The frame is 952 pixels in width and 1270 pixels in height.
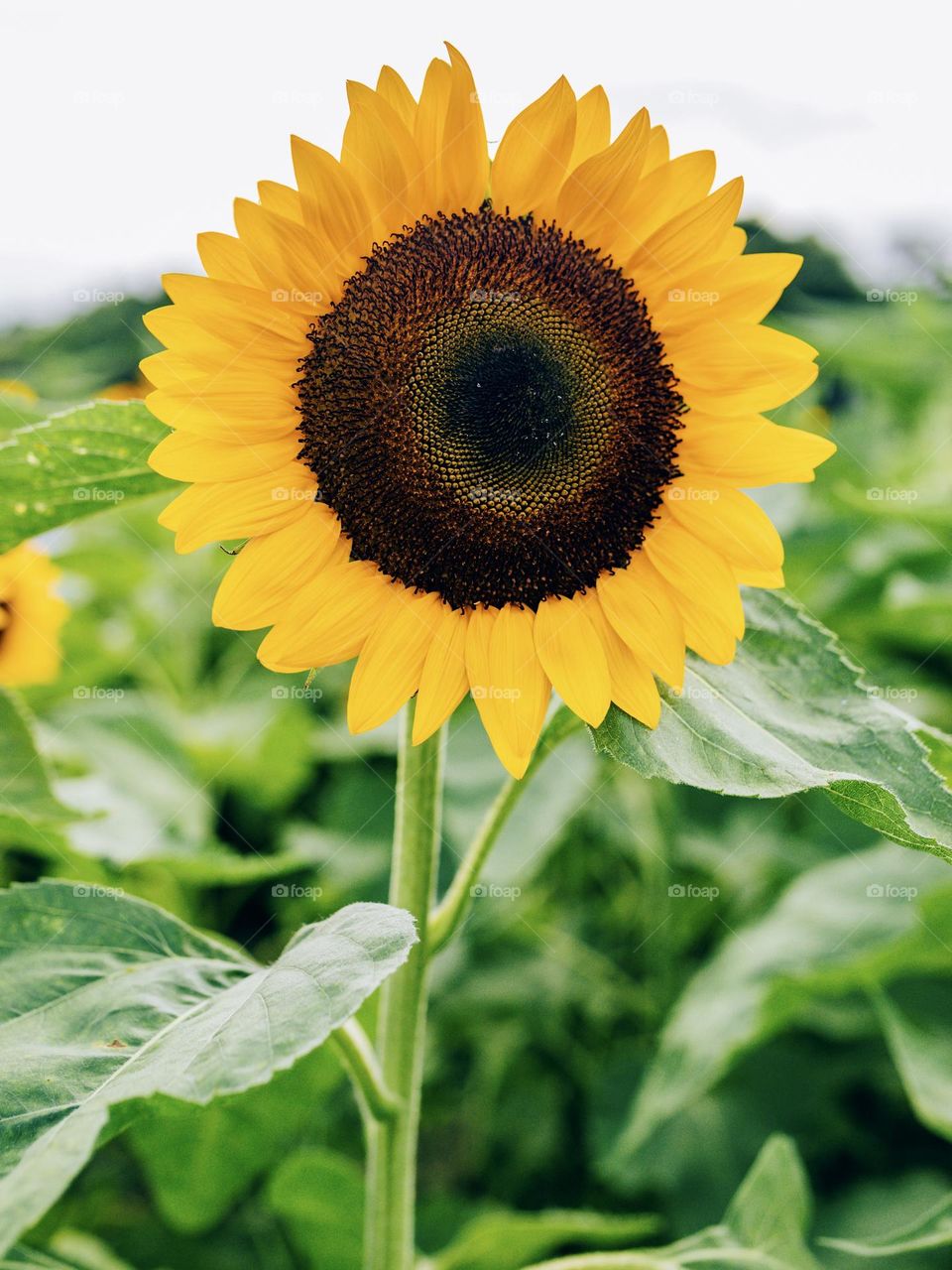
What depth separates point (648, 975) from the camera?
1984 millimetres

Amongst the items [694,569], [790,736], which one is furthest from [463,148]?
[790,736]

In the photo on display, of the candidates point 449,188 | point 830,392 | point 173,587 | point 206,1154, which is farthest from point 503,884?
point 830,392

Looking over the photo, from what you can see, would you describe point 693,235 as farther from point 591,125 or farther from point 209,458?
point 209,458

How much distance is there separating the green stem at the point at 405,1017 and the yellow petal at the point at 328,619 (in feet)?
0.31

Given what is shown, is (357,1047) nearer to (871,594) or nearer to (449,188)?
(449,188)

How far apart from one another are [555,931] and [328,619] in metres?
1.12

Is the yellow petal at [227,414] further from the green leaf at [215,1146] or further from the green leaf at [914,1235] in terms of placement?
the green leaf at [914,1235]

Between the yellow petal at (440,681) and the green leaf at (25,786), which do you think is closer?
the yellow petal at (440,681)

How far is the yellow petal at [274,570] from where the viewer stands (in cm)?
98

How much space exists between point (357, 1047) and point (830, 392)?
2.39 meters

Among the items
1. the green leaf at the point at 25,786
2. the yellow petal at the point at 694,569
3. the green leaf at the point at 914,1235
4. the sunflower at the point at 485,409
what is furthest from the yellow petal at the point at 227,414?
the green leaf at the point at 914,1235

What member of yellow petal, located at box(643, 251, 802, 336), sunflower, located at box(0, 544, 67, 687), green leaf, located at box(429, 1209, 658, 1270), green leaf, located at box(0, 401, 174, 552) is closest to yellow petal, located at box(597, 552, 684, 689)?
yellow petal, located at box(643, 251, 802, 336)

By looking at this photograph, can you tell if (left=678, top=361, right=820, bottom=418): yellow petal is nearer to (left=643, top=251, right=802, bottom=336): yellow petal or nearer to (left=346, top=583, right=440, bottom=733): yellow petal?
(left=643, top=251, right=802, bottom=336): yellow petal

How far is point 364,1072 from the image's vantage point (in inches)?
39.3
